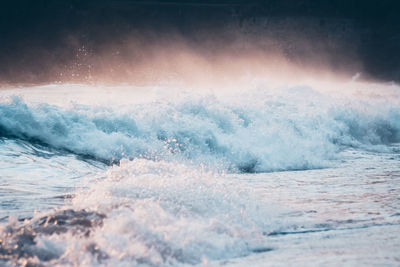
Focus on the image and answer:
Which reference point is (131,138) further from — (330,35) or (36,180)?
(330,35)

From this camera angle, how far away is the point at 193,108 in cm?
752

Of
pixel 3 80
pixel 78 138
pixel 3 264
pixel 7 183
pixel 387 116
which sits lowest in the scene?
pixel 3 264

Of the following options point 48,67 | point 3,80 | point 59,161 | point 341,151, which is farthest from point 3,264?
point 48,67

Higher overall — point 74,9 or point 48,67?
→ point 74,9

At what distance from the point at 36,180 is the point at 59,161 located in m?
1.03

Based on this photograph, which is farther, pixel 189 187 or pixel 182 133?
pixel 182 133

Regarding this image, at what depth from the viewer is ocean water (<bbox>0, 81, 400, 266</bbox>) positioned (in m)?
2.32

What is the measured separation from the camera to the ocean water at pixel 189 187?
232 cm

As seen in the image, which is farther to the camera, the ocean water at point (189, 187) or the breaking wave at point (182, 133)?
the breaking wave at point (182, 133)

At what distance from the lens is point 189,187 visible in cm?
317

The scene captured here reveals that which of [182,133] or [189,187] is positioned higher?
[182,133]

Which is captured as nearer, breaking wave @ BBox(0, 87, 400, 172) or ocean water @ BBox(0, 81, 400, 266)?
ocean water @ BBox(0, 81, 400, 266)

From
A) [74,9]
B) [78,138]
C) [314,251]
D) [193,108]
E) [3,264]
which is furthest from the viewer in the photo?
[74,9]

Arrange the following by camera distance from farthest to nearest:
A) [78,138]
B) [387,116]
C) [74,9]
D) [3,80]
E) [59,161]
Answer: [74,9]
[3,80]
[387,116]
[78,138]
[59,161]
